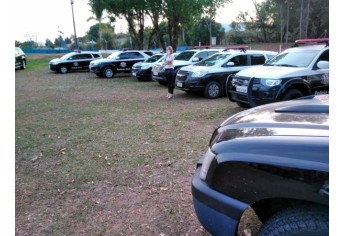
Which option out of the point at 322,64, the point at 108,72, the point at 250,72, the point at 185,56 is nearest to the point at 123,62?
the point at 108,72

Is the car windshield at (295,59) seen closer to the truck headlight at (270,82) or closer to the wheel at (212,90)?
the truck headlight at (270,82)

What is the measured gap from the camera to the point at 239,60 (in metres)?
10.4

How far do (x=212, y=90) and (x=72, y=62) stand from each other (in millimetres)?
14936

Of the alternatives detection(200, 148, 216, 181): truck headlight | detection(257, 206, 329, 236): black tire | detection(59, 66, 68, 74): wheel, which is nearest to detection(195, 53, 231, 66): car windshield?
detection(200, 148, 216, 181): truck headlight

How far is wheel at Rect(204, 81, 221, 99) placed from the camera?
10219 mm

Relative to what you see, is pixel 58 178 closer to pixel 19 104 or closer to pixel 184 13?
pixel 19 104

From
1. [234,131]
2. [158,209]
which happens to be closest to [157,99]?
[158,209]

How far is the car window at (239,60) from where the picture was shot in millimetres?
10341

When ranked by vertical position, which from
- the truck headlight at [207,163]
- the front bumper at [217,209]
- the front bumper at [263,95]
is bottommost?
the front bumper at [217,209]

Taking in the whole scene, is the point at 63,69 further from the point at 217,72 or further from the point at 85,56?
the point at 217,72

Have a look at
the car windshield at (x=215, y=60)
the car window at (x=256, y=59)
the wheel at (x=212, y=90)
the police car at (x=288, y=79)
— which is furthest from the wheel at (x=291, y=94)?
the car windshield at (x=215, y=60)

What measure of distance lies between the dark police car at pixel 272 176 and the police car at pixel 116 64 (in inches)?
668

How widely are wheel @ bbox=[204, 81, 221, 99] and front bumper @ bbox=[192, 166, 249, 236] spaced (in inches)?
320

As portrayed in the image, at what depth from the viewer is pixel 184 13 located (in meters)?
21.8
